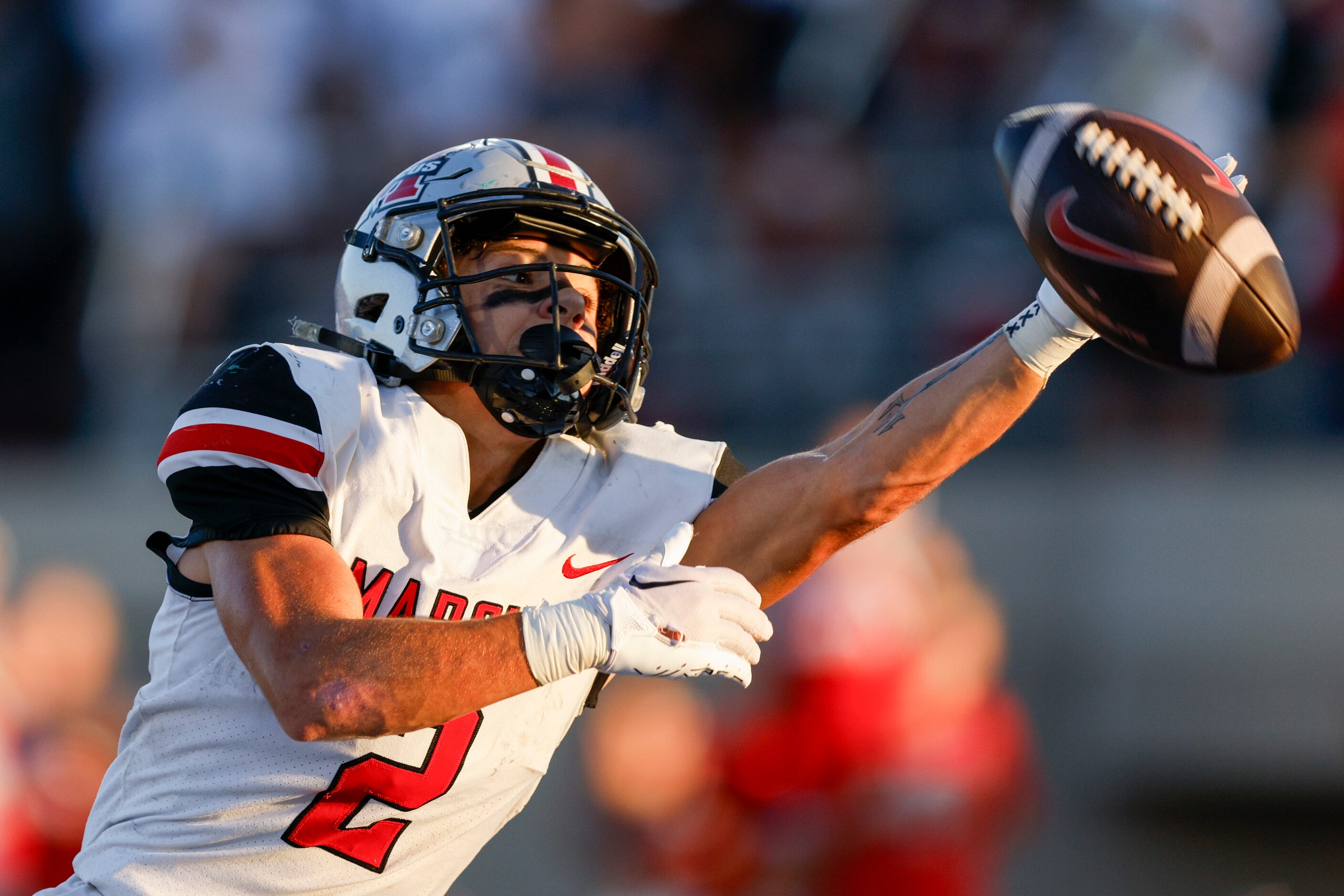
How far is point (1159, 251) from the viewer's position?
2.17 metres

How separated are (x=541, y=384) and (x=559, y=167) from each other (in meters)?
0.46

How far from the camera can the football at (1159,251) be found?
217 cm

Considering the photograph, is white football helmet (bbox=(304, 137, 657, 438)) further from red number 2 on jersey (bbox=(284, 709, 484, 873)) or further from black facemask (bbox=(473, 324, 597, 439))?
red number 2 on jersey (bbox=(284, 709, 484, 873))

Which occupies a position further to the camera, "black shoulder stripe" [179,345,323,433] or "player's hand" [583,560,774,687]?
"black shoulder stripe" [179,345,323,433]

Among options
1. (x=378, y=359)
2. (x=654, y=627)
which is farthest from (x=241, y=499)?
(x=654, y=627)

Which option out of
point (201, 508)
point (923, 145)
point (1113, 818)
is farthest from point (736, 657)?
point (923, 145)

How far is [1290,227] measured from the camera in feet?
20.0

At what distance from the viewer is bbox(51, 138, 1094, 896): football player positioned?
6.91ft

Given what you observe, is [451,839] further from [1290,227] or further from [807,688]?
[1290,227]

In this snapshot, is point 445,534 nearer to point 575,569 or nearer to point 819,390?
point 575,569

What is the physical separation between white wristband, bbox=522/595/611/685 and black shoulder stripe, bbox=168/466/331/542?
404 mm

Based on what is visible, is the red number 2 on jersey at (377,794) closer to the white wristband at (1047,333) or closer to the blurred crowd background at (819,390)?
the white wristband at (1047,333)

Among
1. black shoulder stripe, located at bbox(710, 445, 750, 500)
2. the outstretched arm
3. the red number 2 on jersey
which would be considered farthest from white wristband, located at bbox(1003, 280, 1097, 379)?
the red number 2 on jersey

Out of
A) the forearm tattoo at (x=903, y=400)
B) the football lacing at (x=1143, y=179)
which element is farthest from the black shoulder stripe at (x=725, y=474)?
the football lacing at (x=1143, y=179)
